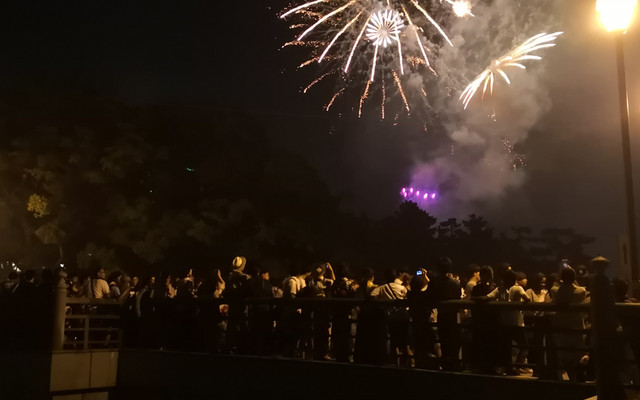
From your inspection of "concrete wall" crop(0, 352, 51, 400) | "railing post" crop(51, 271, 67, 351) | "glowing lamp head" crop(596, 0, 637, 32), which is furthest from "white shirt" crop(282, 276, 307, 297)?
"glowing lamp head" crop(596, 0, 637, 32)

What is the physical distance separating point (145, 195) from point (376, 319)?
833 inches

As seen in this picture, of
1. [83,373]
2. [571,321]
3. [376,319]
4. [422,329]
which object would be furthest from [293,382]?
[83,373]

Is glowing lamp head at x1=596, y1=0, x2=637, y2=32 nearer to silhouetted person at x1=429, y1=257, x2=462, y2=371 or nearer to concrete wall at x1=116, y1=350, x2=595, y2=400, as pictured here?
silhouetted person at x1=429, y1=257, x2=462, y2=371

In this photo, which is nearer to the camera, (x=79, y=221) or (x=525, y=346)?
(x=525, y=346)

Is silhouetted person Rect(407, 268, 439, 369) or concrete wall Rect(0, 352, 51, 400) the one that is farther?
concrete wall Rect(0, 352, 51, 400)

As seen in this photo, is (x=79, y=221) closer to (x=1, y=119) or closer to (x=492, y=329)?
(x=1, y=119)

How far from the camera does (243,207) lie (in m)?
29.9

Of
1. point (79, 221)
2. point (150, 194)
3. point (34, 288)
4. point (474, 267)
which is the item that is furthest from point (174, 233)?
point (474, 267)

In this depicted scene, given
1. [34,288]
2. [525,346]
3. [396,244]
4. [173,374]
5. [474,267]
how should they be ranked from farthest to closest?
[396,244] → [34,288] → [173,374] → [474,267] → [525,346]

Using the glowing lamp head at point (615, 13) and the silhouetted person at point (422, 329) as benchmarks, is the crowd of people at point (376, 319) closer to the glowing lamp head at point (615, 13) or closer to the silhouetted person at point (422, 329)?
the silhouetted person at point (422, 329)

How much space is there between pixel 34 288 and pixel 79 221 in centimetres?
1631

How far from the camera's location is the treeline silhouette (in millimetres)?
29016

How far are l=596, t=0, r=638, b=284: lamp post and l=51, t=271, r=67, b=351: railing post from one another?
10628mm

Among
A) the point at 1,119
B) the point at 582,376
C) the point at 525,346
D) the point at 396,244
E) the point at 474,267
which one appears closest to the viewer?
the point at 525,346
